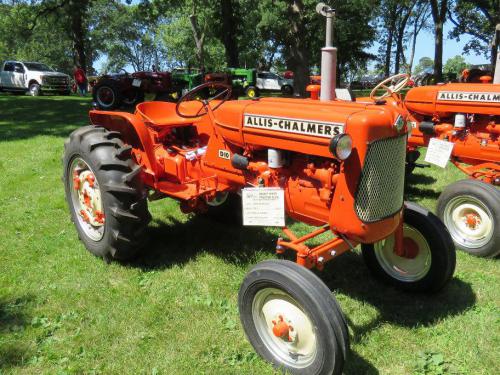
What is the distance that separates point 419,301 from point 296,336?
118 centimetres

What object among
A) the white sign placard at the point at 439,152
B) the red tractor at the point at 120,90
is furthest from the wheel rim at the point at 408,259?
the red tractor at the point at 120,90

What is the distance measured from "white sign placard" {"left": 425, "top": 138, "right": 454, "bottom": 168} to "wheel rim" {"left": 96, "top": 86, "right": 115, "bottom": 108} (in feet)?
33.7

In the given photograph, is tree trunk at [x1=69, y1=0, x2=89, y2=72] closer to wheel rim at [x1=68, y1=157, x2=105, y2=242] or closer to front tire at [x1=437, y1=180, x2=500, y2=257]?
wheel rim at [x1=68, y1=157, x2=105, y2=242]

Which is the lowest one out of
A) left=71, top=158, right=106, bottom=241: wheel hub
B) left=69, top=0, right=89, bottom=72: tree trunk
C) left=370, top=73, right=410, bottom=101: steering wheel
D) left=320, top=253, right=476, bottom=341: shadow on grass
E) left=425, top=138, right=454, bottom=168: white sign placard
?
left=320, top=253, right=476, bottom=341: shadow on grass

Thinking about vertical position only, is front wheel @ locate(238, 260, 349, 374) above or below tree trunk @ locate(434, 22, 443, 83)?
below

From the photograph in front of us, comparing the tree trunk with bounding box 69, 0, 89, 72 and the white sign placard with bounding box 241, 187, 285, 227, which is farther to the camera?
the tree trunk with bounding box 69, 0, 89, 72

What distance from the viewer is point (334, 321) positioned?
7.22 feet

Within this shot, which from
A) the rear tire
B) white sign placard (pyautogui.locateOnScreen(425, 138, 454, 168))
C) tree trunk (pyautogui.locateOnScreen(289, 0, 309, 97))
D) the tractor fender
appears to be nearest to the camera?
the rear tire

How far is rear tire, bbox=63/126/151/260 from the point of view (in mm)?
3342

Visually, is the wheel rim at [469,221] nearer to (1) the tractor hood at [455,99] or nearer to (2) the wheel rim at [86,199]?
(1) the tractor hood at [455,99]

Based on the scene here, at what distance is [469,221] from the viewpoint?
407 cm

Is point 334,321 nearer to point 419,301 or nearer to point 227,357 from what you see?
point 227,357

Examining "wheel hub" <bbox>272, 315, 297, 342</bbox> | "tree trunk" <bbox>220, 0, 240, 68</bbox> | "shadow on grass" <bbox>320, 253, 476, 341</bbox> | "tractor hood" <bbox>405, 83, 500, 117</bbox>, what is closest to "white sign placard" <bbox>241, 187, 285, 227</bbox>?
"wheel hub" <bbox>272, 315, 297, 342</bbox>

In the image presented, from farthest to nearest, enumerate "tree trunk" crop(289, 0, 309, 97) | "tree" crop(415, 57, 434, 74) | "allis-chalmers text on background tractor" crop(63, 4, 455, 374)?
"tree" crop(415, 57, 434, 74)
"tree trunk" crop(289, 0, 309, 97)
"allis-chalmers text on background tractor" crop(63, 4, 455, 374)
